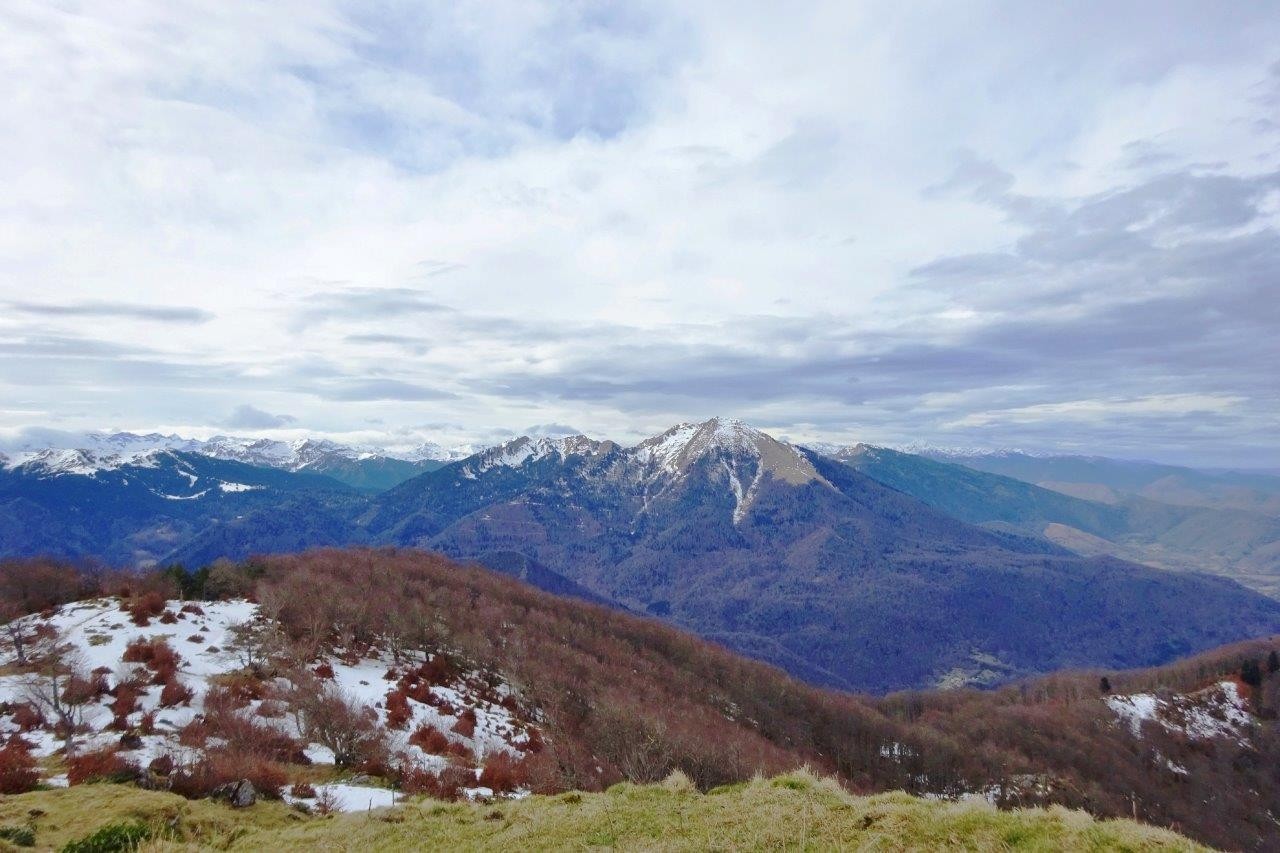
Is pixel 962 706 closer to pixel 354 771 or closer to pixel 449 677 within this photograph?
pixel 449 677

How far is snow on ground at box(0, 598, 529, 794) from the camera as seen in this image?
26000 mm

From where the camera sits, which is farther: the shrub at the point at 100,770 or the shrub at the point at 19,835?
the shrub at the point at 100,770

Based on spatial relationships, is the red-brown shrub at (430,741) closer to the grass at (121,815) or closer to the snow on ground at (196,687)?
the snow on ground at (196,687)

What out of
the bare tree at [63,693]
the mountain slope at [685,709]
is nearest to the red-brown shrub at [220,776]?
the mountain slope at [685,709]

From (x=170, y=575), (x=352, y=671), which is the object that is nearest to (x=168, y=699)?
(x=352, y=671)

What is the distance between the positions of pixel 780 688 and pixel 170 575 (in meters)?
122

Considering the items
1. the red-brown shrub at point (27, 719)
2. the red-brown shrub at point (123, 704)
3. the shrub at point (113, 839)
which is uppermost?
the shrub at point (113, 839)

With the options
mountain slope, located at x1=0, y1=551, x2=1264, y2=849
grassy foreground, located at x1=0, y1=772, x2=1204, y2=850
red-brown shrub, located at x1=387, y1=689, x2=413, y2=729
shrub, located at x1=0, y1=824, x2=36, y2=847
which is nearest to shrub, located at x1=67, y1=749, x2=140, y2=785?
grassy foreground, located at x1=0, y1=772, x2=1204, y2=850

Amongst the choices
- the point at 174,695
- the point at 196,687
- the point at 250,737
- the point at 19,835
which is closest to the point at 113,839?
the point at 19,835

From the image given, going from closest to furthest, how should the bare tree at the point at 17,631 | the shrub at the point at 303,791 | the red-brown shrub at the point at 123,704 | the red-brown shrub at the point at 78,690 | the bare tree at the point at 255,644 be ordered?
the shrub at the point at 303,791, the red-brown shrub at the point at 78,690, the red-brown shrub at the point at 123,704, the bare tree at the point at 17,631, the bare tree at the point at 255,644

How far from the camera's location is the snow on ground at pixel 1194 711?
15112 cm

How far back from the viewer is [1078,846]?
9.87 meters

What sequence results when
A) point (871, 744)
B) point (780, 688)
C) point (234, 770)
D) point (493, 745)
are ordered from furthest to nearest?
point (780, 688) → point (871, 744) → point (493, 745) → point (234, 770)

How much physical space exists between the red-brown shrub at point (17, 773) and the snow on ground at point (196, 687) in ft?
3.12
